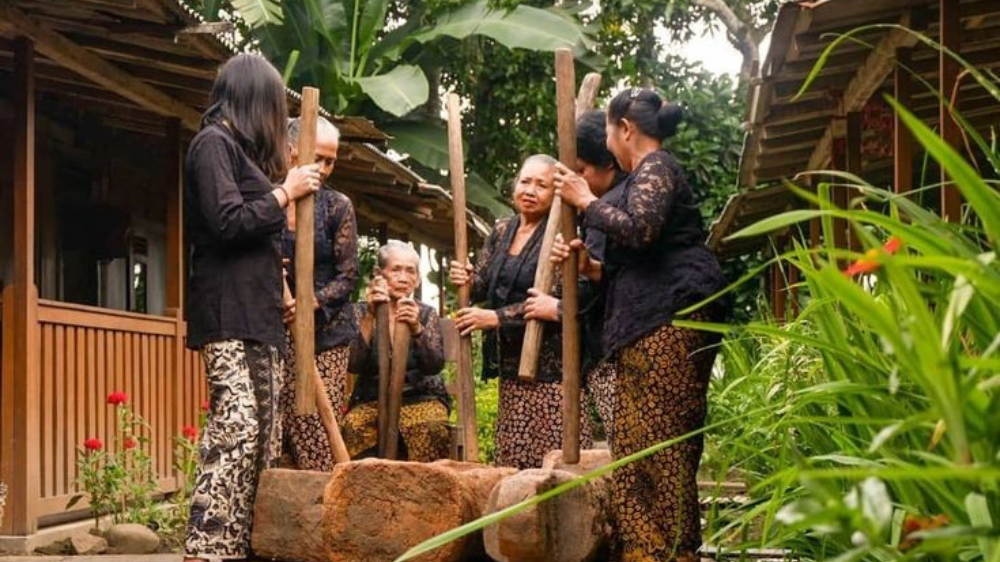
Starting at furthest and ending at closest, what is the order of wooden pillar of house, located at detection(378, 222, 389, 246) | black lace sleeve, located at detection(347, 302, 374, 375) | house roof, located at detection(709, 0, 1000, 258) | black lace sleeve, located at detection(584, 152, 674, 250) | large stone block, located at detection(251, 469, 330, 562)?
wooden pillar of house, located at detection(378, 222, 389, 246)
black lace sleeve, located at detection(347, 302, 374, 375)
house roof, located at detection(709, 0, 1000, 258)
large stone block, located at detection(251, 469, 330, 562)
black lace sleeve, located at detection(584, 152, 674, 250)

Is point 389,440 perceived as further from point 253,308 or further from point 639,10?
point 639,10

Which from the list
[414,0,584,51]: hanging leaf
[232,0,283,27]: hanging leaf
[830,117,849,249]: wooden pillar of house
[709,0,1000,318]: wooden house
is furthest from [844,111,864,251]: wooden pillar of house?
[232,0,283,27]: hanging leaf

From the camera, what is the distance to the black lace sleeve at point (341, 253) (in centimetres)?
616

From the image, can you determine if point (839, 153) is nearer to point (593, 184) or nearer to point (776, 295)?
point (776, 295)

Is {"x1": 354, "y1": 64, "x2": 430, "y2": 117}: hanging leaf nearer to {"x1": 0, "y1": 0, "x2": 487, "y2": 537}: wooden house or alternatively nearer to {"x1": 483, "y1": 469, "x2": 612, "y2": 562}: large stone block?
{"x1": 0, "y1": 0, "x2": 487, "y2": 537}: wooden house

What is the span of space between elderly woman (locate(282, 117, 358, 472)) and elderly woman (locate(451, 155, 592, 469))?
429 millimetres

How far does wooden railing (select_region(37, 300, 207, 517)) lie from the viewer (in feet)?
29.3

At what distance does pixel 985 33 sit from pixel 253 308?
16.3 ft

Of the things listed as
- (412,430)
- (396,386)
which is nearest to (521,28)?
(412,430)

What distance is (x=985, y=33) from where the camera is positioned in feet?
28.1

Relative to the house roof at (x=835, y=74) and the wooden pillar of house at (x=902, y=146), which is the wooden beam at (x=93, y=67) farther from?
the wooden pillar of house at (x=902, y=146)

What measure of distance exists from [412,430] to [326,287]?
5.48 feet

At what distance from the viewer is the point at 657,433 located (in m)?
4.71

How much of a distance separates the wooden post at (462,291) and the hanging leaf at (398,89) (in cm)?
922
